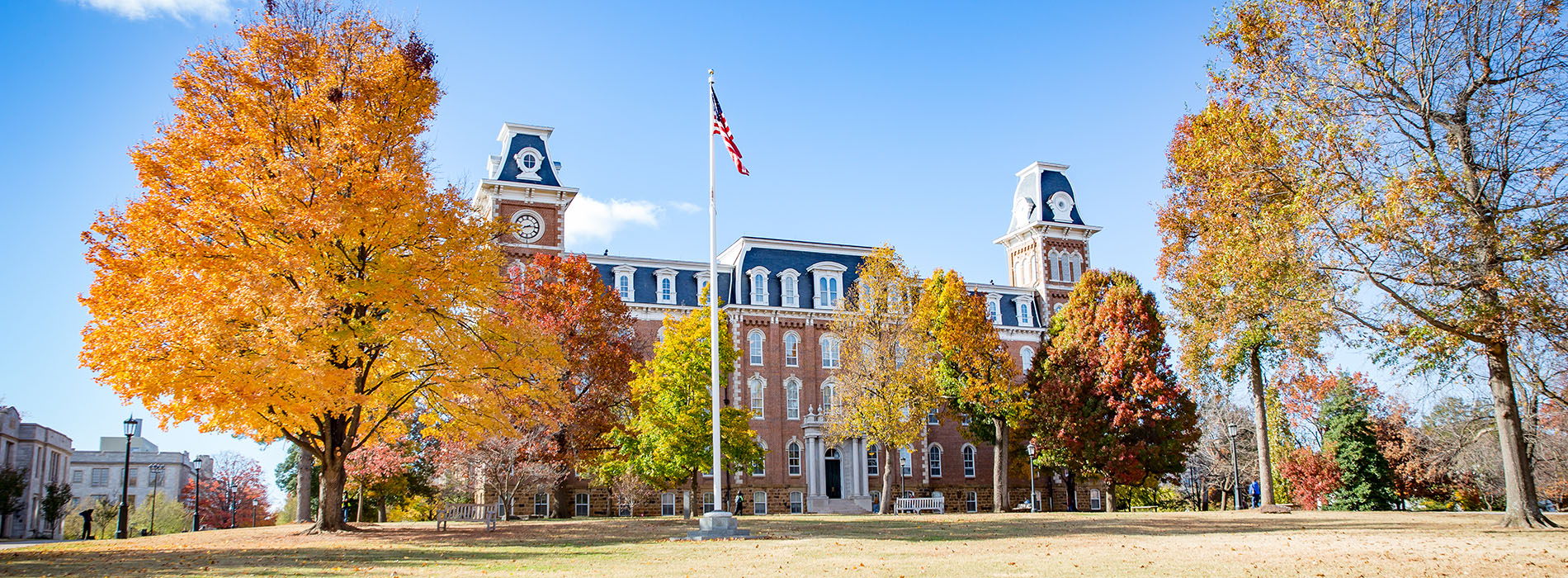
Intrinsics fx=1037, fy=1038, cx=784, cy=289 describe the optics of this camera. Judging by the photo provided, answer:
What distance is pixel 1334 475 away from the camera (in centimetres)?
4447

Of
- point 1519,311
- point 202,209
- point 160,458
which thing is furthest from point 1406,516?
point 160,458

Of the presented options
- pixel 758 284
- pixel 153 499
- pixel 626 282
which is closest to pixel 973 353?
pixel 758 284

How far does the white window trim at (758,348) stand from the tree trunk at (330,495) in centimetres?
3042

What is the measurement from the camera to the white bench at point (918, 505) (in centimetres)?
4625

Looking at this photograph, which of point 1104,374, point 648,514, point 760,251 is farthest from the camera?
point 760,251

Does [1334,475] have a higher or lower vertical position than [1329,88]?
lower

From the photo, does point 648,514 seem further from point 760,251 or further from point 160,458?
point 160,458

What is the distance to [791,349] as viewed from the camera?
173 ft

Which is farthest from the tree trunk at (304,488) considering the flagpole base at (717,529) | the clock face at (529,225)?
the clock face at (529,225)

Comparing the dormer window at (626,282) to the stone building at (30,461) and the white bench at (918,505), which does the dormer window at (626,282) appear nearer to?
the white bench at (918,505)

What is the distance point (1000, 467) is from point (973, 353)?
5921 millimetres

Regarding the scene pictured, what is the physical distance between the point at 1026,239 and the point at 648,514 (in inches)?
1060

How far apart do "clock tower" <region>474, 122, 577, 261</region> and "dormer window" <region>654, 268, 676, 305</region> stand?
5.35 meters

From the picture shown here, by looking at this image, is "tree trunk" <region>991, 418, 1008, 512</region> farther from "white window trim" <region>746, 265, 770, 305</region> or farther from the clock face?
the clock face
